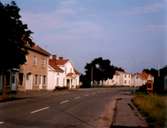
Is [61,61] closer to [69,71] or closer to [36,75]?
[69,71]

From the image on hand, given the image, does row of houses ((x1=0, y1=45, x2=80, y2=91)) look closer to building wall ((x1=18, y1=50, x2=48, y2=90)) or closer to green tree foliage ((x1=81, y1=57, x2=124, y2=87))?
building wall ((x1=18, y1=50, x2=48, y2=90))

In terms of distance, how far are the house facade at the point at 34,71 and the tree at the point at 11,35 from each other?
2260cm

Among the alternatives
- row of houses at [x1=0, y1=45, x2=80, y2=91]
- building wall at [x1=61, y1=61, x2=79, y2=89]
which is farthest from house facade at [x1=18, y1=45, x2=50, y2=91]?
building wall at [x1=61, y1=61, x2=79, y2=89]

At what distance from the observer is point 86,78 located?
134250 millimetres

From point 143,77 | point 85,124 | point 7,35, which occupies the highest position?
point 7,35

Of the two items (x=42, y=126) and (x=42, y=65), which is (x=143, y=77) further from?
(x=42, y=65)

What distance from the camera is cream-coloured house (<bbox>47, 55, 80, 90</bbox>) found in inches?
3238

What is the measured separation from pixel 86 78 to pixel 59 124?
116449 mm

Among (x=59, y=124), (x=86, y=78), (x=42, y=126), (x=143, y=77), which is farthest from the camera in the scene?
(x=86, y=78)

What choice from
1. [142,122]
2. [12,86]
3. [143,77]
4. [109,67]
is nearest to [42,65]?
[12,86]

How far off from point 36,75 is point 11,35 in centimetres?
3280

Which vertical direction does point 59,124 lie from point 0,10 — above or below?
below

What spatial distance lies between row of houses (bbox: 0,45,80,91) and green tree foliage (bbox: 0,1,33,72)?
34.7 ft

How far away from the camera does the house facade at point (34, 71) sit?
2515 inches
